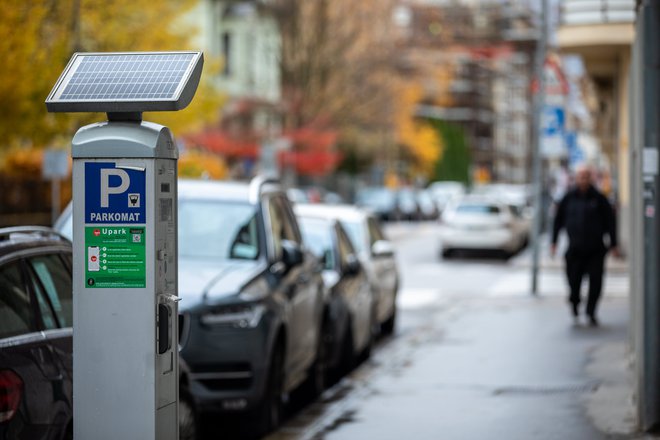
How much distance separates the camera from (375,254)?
16.3 metres

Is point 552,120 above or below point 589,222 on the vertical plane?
above

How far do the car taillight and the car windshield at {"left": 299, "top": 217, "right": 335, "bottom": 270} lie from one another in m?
7.95

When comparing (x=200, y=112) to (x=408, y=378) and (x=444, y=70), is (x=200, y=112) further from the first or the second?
(x=444, y=70)

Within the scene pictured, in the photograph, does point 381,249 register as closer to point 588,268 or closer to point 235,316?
point 588,268

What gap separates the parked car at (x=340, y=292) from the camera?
42.1 ft

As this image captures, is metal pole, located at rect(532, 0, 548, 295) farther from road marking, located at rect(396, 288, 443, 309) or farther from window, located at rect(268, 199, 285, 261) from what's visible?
window, located at rect(268, 199, 285, 261)

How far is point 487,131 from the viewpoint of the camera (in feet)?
541

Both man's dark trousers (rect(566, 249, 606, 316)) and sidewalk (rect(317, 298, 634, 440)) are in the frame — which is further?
man's dark trousers (rect(566, 249, 606, 316))

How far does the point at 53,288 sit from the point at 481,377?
250 inches

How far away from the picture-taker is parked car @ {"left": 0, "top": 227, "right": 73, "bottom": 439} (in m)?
5.86

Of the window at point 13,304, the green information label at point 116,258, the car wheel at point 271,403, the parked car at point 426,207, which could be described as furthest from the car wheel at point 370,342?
the parked car at point 426,207

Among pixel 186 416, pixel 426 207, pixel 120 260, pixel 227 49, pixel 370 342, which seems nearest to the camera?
pixel 120 260

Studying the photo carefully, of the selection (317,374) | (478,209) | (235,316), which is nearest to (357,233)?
(317,374)

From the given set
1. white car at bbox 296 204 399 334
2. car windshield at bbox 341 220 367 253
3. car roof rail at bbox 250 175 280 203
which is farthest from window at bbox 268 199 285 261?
car windshield at bbox 341 220 367 253
